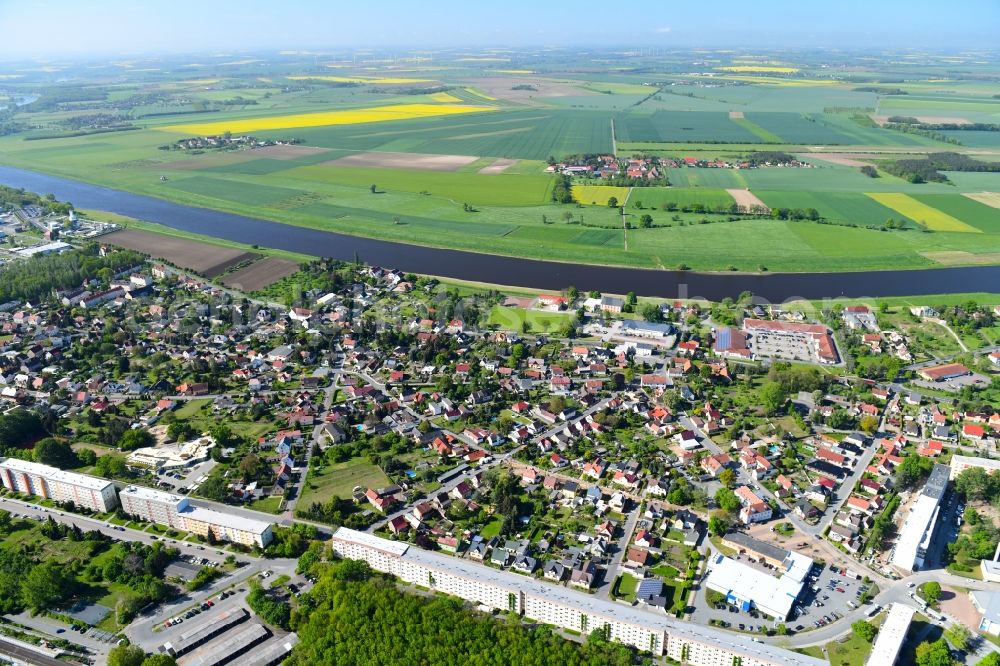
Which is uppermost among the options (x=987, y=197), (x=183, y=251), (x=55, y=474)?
(x=987, y=197)

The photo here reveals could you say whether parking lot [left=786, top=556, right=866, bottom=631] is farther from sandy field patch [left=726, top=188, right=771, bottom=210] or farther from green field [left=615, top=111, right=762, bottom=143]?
green field [left=615, top=111, right=762, bottom=143]

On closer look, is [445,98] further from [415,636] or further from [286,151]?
[415,636]

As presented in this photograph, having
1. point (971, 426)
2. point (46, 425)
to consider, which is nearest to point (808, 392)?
point (971, 426)

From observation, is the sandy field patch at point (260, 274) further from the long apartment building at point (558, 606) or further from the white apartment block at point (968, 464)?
the white apartment block at point (968, 464)

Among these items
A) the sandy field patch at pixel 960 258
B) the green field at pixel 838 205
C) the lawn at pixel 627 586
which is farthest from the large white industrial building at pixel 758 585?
the green field at pixel 838 205

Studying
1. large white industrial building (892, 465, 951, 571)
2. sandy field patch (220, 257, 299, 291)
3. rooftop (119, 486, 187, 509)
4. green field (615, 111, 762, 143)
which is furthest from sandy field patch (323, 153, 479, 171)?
large white industrial building (892, 465, 951, 571)

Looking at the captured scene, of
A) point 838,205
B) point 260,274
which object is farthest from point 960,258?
point 260,274

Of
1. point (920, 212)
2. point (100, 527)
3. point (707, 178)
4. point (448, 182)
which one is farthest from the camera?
point (448, 182)
